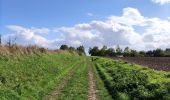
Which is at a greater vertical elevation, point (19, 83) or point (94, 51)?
point (94, 51)

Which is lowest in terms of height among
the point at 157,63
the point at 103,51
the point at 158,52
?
the point at 157,63

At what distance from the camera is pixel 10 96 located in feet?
57.1

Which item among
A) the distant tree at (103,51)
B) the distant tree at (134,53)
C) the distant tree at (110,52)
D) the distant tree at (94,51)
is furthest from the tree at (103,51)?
the distant tree at (134,53)

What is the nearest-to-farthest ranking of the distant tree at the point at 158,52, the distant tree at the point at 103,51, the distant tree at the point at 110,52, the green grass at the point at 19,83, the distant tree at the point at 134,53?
the green grass at the point at 19,83
the distant tree at the point at 158,52
the distant tree at the point at 134,53
the distant tree at the point at 103,51
the distant tree at the point at 110,52

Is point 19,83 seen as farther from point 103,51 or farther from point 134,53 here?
point 103,51

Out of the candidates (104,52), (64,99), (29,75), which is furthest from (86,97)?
(104,52)

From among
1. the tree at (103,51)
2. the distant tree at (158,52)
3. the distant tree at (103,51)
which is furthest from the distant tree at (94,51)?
the distant tree at (158,52)

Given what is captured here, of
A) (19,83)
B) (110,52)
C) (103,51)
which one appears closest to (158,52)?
(103,51)

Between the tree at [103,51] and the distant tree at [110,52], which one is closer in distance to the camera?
the tree at [103,51]

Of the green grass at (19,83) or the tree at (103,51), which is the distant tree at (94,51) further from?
the green grass at (19,83)

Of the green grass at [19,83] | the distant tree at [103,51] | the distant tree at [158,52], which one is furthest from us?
the distant tree at [103,51]

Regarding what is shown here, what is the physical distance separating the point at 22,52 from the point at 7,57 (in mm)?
7430

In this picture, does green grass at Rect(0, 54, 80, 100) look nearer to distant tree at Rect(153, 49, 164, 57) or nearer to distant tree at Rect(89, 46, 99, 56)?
distant tree at Rect(153, 49, 164, 57)

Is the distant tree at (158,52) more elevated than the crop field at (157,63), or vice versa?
the distant tree at (158,52)
